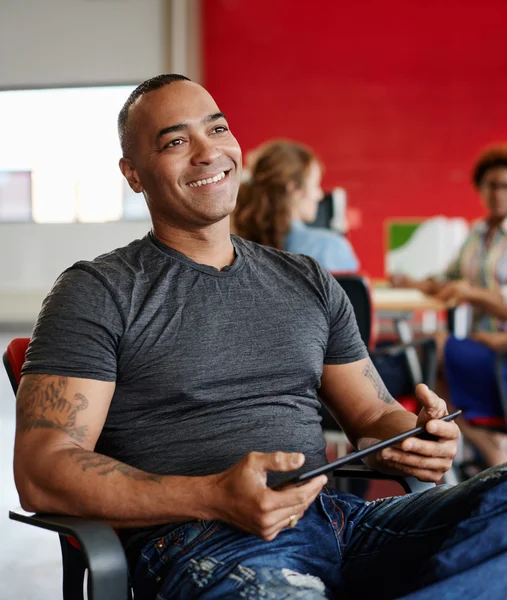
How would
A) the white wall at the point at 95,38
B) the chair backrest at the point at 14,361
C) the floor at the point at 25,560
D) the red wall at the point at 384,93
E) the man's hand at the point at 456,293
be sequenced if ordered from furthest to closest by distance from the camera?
the white wall at the point at 95,38 → the red wall at the point at 384,93 → the man's hand at the point at 456,293 → the floor at the point at 25,560 → the chair backrest at the point at 14,361

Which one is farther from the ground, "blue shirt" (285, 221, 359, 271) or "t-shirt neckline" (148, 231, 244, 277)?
"t-shirt neckline" (148, 231, 244, 277)

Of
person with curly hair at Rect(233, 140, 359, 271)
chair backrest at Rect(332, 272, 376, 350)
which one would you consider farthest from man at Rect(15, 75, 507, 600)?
person with curly hair at Rect(233, 140, 359, 271)

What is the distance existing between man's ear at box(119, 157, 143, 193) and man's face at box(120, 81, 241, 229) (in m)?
0.01

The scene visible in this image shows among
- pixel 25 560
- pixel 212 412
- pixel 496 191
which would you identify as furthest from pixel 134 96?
pixel 496 191

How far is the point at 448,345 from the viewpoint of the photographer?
3426 mm

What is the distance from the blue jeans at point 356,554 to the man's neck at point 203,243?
0.47m

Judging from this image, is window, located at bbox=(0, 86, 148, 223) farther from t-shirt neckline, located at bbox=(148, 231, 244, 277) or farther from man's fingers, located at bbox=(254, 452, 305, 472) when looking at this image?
man's fingers, located at bbox=(254, 452, 305, 472)

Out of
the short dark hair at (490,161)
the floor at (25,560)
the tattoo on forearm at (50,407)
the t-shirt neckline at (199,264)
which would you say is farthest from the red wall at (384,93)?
the tattoo on forearm at (50,407)

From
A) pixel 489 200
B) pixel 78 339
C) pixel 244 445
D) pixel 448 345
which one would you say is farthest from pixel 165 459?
pixel 489 200

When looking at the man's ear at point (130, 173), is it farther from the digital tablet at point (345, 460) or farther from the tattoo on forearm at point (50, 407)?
the digital tablet at point (345, 460)

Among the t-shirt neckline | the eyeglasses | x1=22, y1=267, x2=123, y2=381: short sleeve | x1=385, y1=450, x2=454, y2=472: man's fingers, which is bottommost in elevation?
x1=385, y1=450, x2=454, y2=472: man's fingers

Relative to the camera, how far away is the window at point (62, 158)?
7234 millimetres

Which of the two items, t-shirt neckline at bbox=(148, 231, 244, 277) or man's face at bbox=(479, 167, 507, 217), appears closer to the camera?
t-shirt neckline at bbox=(148, 231, 244, 277)

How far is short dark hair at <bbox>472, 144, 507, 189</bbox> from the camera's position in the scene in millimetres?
3742
